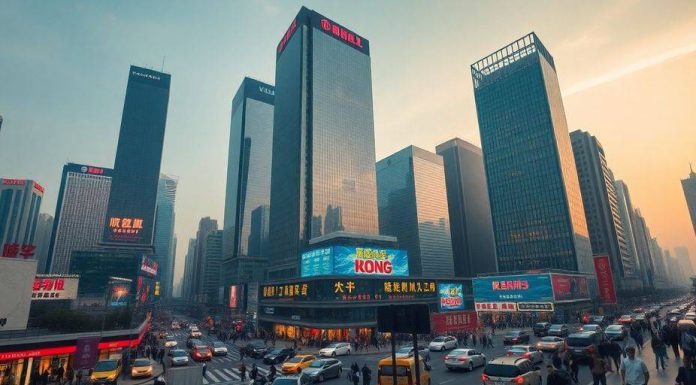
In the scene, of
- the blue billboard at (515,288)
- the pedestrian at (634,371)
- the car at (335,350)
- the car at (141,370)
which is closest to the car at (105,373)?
the car at (141,370)

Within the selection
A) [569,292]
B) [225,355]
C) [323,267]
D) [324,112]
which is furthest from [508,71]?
[225,355]

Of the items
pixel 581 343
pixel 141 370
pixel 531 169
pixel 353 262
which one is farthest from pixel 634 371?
pixel 531 169

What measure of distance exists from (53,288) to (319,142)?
98.0m

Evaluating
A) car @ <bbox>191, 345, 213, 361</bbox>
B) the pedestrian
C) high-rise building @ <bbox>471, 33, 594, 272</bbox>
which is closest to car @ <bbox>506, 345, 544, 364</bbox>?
the pedestrian

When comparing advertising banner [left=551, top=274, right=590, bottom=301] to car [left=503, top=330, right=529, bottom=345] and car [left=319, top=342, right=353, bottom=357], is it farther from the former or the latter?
car [left=319, top=342, right=353, bottom=357]

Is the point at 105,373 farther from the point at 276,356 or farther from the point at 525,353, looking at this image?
the point at 525,353

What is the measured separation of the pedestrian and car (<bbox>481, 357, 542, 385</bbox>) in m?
4.69

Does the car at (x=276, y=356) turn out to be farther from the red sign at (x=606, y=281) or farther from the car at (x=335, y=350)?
the red sign at (x=606, y=281)

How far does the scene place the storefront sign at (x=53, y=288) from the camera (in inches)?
1954

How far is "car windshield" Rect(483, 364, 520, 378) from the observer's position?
17.6 meters

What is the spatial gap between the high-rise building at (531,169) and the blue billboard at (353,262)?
84438mm

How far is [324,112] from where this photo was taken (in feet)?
467

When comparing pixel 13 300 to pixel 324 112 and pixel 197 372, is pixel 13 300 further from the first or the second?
pixel 324 112

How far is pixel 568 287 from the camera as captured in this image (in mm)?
81688
